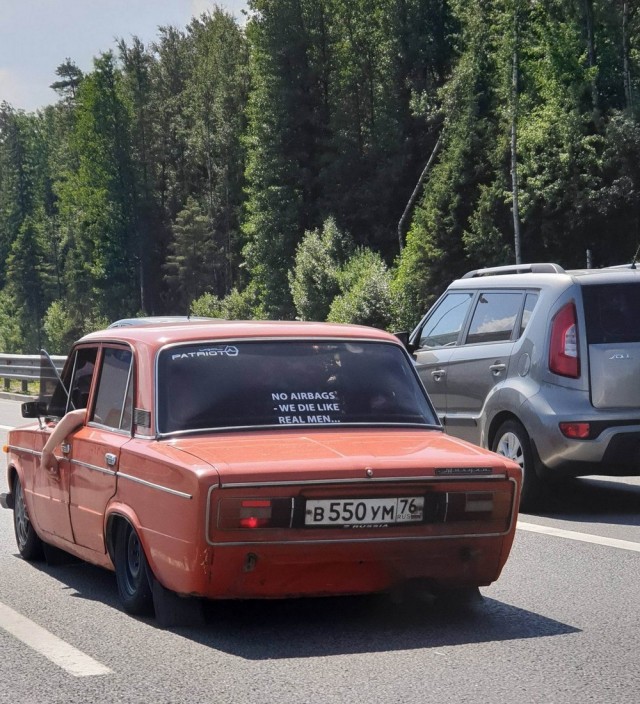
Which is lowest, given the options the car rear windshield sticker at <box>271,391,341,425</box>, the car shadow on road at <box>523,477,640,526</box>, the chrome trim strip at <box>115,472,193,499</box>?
the car shadow on road at <box>523,477,640,526</box>

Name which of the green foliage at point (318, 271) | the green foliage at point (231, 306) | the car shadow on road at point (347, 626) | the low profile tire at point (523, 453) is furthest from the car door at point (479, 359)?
the green foliage at point (231, 306)

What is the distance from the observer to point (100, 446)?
7.24 m

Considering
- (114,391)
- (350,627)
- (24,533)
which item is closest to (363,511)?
(350,627)

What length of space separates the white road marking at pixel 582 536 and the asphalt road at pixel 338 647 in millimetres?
703

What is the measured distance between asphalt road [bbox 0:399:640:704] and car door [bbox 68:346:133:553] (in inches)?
17.0

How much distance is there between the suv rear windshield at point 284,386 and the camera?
6887mm

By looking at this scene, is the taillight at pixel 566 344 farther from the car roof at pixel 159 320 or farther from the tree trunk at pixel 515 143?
the tree trunk at pixel 515 143

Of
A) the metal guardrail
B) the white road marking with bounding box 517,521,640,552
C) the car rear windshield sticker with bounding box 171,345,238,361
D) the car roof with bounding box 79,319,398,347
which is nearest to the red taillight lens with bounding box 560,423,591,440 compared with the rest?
the white road marking with bounding box 517,521,640,552

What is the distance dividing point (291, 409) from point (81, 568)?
2333 mm

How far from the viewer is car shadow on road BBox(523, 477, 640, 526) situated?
10.6 m

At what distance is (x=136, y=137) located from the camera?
106m

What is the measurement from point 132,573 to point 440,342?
6137 millimetres

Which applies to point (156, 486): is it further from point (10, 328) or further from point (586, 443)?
point (10, 328)

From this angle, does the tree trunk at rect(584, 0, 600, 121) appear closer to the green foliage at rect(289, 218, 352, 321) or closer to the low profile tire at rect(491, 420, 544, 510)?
the green foliage at rect(289, 218, 352, 321)
